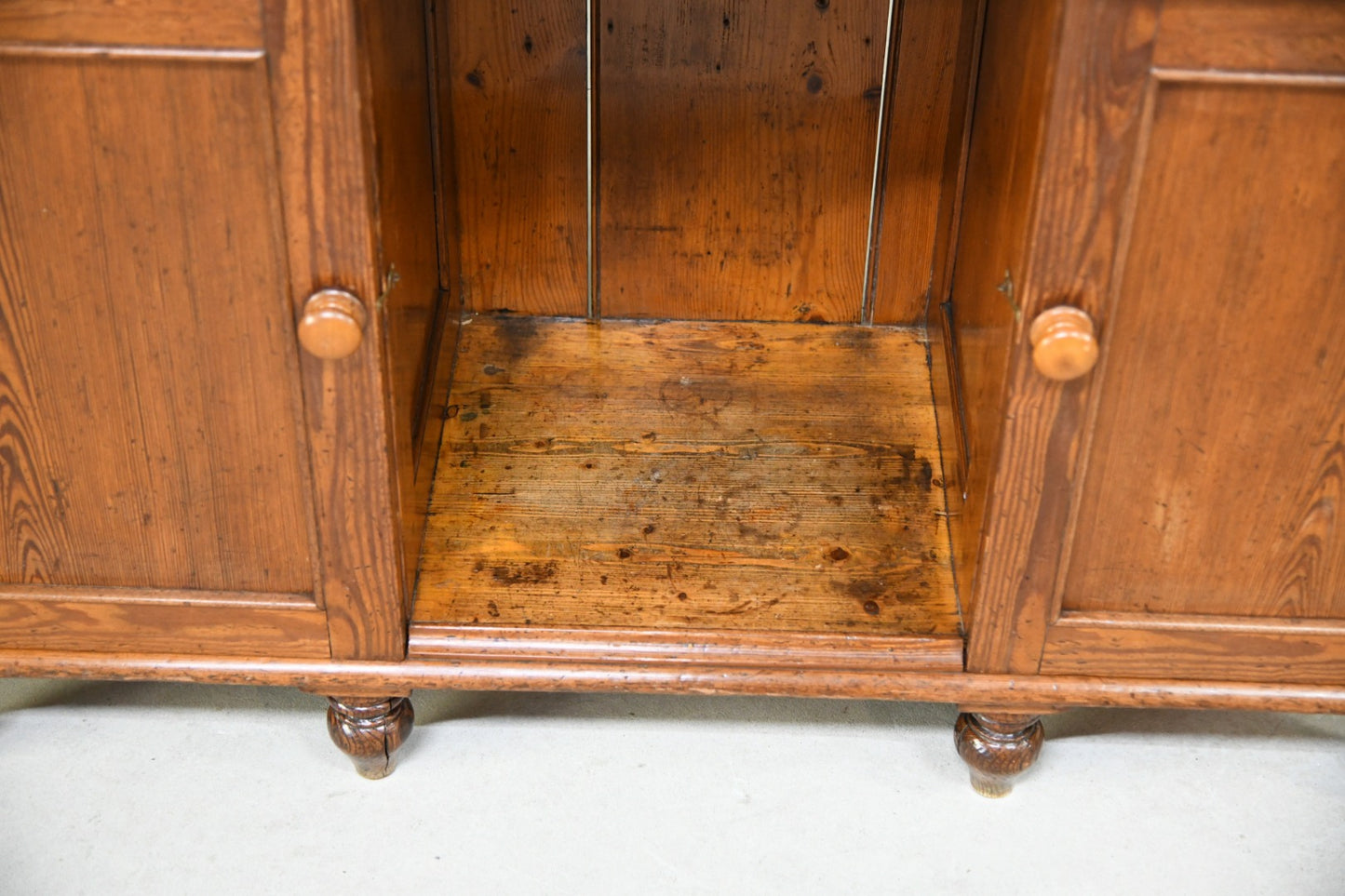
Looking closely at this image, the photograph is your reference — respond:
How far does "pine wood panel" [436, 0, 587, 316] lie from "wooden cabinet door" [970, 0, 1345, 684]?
0.72 meters

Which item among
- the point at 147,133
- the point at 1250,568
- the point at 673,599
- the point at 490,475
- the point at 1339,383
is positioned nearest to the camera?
the point at 147,133

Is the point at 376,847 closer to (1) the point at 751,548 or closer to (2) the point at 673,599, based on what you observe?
(2) the point at 673,599

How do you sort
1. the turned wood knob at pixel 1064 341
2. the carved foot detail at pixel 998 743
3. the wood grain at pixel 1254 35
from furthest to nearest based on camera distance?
the carved foot detail at pixel 998 743
the turned wood knob at pixel 1064 341
the wood grain at pixel 1254 35

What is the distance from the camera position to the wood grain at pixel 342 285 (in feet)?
4.08

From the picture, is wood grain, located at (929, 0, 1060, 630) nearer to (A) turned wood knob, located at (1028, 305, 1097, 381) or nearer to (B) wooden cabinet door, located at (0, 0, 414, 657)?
(A) turned wood knob, located at (1028, 305, 1097, 381)

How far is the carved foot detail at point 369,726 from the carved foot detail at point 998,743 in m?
0.67

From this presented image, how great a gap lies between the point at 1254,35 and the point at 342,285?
851mm

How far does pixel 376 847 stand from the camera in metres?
1.63

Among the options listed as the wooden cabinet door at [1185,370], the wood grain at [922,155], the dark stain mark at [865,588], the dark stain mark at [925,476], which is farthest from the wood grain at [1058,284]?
the wood grain at [922,155]

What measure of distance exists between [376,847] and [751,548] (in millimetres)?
557

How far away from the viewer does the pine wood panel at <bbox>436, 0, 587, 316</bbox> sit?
1.76 meters

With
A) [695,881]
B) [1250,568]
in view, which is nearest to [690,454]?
[695,881]

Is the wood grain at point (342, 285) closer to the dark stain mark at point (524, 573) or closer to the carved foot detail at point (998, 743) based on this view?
the dark stain mark at point (524, 573)

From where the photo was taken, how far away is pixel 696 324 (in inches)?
76.9
